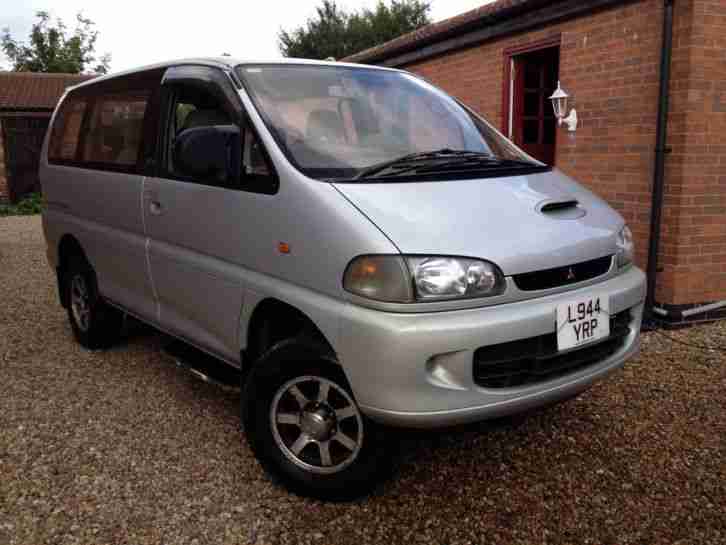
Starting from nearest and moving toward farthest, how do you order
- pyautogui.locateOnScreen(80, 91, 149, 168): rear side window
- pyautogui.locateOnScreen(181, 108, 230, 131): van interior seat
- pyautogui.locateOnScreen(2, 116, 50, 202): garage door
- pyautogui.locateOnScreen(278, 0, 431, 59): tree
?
pyautogui.locateOnScreen(181, 108, 230, 131): van interior seat, pyautogui.locateOnScreen(80, 91, 149, 168): rear side window, pyautogui.locateOnScreen(2, 116, 50, 202): garage door, pyautogui.locateOnScreen(278, 0, 431, 59): tree

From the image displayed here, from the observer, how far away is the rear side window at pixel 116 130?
4043 mm

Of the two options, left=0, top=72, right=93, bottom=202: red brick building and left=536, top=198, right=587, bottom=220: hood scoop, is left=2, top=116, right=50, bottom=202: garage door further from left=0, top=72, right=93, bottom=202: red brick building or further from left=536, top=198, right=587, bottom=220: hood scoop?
left=536, top=198, right=587, bottom=220: hood scoop

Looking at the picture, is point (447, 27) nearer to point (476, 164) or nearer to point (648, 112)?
point (648, 112)

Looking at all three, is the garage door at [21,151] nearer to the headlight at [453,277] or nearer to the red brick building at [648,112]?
the red brick building at [648,112]

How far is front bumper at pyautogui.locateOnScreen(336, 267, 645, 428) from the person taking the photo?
2.45 metres

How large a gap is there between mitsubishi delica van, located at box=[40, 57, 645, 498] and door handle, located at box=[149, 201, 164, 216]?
0.12 feet

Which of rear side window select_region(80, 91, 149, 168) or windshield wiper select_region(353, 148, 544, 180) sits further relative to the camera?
rear side window select_region(80, 91, 149, 168)

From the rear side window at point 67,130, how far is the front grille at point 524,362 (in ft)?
11.9

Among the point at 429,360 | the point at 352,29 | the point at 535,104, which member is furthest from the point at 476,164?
the point at 352,29

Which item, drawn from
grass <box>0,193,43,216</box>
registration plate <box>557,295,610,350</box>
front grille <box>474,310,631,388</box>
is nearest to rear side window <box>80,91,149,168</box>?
front grille <box>474,310,631,388</box>

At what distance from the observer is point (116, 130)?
4359 millimetres

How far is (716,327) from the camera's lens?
552cm

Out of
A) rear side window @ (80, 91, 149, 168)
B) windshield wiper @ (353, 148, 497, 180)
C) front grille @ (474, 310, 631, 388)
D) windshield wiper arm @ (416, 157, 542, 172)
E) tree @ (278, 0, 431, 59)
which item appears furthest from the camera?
tree @ (278, 0, 431, 59)

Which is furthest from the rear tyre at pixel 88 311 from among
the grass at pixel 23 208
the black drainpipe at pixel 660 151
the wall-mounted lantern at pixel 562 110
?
the grass at pixel 23 208
